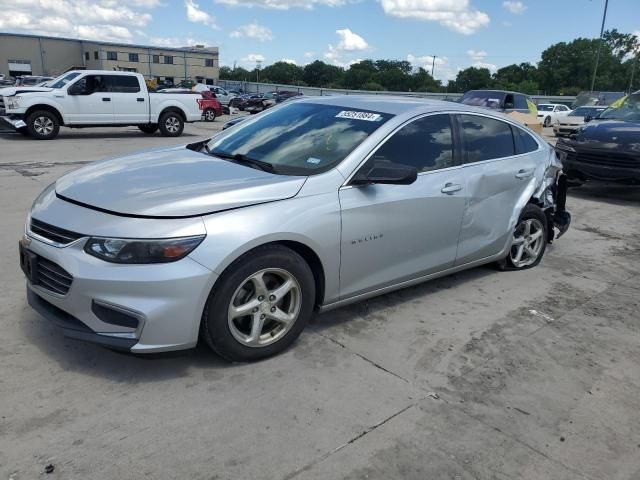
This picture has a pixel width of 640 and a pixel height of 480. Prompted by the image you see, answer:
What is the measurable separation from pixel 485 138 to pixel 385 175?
156 cm

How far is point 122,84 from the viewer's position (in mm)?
15117

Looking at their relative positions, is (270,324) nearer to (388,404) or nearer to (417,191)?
(388,404)

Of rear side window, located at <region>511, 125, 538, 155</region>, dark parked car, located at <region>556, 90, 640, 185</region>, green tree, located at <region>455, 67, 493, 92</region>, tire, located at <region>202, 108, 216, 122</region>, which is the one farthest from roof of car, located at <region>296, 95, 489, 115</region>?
→ green tree, located at <region>455, 67, 493, 92</region>

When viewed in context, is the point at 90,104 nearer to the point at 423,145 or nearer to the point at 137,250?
the point at 423,145

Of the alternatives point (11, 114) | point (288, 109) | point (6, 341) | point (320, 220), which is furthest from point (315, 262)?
point (11, 114)

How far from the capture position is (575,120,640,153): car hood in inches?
334

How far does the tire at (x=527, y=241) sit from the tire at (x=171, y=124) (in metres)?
13.3

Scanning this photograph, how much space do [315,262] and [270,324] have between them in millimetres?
483

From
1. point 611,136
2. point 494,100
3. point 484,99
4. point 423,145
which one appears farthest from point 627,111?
point 423,145

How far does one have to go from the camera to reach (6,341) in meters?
3.38

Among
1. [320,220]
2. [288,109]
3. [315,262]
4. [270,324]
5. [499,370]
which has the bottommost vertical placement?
[499,370]

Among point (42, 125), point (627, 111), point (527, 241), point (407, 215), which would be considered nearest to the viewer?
point (407, 215)

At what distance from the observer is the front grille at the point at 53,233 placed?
9.47 ft

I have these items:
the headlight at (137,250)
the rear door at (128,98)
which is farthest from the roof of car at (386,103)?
the rear door at (128,98)
